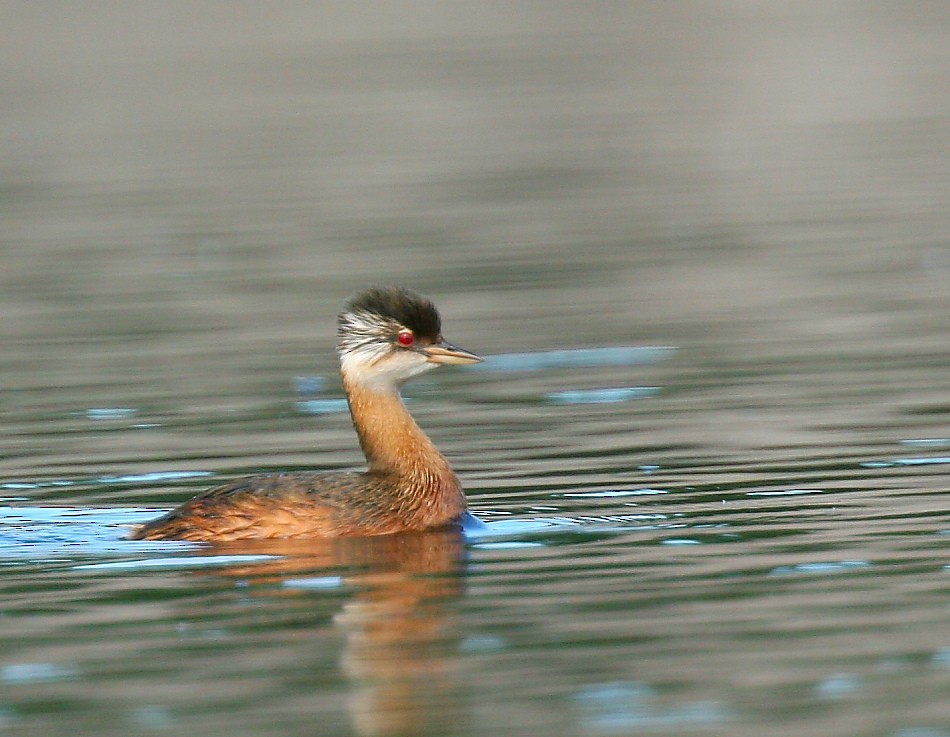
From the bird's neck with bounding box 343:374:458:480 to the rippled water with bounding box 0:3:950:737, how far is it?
1.80ft

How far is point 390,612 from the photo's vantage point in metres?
10.8

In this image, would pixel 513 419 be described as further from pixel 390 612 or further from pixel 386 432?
pixel 390 612

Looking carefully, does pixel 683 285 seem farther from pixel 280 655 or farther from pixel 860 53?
pixel 860 53

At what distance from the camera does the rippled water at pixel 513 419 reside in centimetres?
952

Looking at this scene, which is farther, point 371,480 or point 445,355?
point 445,355

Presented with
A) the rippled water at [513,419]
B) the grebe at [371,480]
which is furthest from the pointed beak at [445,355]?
the rippled water at [513,419]

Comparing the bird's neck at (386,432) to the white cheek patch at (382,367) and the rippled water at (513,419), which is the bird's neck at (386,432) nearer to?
the white cheek patch at (382,367)

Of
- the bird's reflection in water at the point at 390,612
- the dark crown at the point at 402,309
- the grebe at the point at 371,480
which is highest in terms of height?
the dark crown at the point at 402,309

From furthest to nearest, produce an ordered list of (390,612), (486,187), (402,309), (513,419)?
1. (486,187)
2. (513,419)
3. (402,309)
4. (390,612)

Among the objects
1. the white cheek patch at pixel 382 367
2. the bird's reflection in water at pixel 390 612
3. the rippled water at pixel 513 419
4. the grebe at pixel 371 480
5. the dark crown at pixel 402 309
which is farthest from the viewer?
the white cheek patch at pixel 382 367

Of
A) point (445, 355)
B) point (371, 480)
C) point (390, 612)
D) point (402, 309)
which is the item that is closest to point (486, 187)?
point (445, 355)

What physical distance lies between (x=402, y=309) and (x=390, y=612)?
277 centimetres

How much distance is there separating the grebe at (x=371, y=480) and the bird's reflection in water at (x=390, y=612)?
4.4 inches

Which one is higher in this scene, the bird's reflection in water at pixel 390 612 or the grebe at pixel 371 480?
the grebe at pixel 371 480
